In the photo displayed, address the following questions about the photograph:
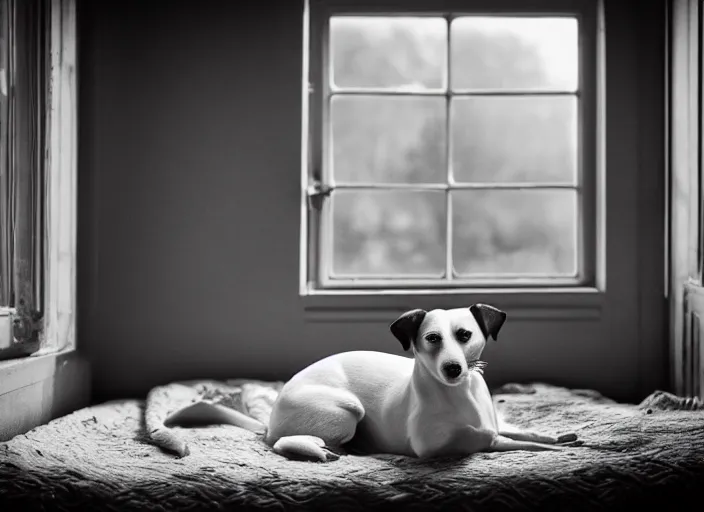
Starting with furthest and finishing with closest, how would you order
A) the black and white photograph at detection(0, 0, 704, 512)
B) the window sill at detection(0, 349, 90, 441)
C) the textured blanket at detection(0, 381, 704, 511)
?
the black and white photograph at detection(0, 0, 704, 512) → the window sill at detection(0, 349, 90, 441) → the textured blanket at detection(0, 381, 704, 511)

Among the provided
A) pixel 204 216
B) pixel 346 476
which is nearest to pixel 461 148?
pixel 204 216

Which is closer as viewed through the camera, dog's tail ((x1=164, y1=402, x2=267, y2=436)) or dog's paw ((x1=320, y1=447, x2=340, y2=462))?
dog's paw ((x1=320, y1=447, x2=340, y2=462))

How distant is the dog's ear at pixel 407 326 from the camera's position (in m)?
1.56

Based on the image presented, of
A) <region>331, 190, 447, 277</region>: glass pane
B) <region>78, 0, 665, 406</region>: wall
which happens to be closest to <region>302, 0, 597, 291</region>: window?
<region>331, 190, 447, 277</region>: glass pane

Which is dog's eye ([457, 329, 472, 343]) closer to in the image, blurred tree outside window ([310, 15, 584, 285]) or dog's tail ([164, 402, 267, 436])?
dog's tail ([164, 402, 267, 436])

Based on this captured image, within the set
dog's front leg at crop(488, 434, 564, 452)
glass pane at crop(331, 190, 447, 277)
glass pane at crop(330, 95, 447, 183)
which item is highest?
glass pane at crop(330, 95, 447, 183)

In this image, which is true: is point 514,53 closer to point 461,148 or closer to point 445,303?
point 461,148

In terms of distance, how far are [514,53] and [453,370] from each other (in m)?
1.60

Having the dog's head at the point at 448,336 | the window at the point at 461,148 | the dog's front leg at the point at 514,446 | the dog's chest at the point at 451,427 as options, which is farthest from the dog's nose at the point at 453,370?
the window at the point at 461,148

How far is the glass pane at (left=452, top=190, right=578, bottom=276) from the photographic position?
2627 millimetres

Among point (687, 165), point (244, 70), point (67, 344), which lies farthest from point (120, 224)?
point (687, 165)

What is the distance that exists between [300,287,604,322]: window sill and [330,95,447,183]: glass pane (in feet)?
1.46

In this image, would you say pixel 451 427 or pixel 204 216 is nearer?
pixel 451 427

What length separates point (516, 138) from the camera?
265cm
